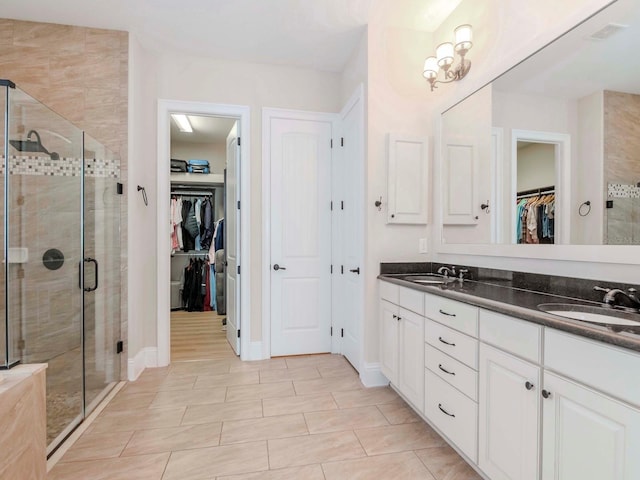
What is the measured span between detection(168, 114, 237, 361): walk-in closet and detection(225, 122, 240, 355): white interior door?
36.7 inches

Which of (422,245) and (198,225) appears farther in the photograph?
(198,225)

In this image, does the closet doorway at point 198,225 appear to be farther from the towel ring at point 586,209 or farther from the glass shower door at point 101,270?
the towel ring at point 586,209

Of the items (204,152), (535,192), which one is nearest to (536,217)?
(535,192)

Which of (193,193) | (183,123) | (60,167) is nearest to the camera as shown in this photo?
(60,167)

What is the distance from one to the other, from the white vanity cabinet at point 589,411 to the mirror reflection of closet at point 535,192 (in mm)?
870

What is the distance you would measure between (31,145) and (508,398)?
3.20 meters

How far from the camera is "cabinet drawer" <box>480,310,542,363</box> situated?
121cm

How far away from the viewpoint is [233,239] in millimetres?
3430

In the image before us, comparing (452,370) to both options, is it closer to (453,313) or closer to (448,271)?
(453,313)

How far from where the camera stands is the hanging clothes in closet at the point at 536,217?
69.0 inches

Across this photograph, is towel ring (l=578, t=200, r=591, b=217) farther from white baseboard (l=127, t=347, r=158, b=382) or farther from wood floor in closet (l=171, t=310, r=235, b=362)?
white baseboard (l=127, t=347, r=158, b=382)

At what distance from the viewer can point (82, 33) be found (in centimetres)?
272

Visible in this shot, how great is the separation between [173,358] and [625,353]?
11.2ft

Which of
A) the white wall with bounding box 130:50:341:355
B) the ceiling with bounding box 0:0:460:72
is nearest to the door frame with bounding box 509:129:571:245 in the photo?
the ceiling with bounding box 0:0:460:72
